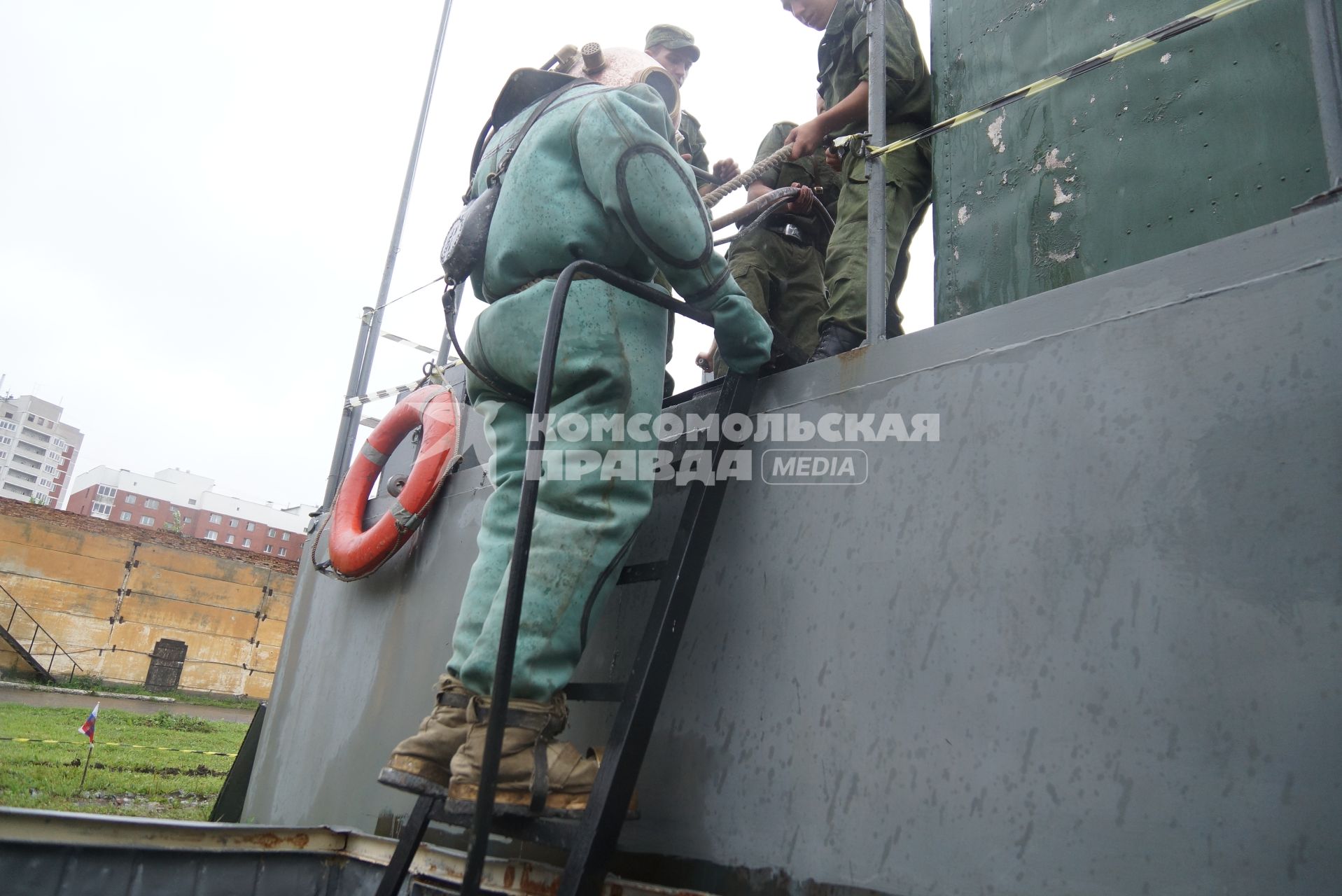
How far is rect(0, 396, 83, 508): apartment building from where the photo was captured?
88062mm

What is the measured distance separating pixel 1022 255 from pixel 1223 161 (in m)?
0.45

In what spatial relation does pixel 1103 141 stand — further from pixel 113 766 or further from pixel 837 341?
pixel 113 766

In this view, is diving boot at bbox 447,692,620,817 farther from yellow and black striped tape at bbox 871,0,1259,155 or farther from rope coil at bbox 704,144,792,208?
rope coil at bbox 704,144,792,208

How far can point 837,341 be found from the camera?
227 cm

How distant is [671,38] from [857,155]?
6.84 feet

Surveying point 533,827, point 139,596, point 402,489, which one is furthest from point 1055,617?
point 139,596

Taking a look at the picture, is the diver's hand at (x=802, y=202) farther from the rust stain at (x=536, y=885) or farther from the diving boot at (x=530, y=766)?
the rust stain at (x=536, y=885)

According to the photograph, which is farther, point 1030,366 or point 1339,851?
point 1030,366

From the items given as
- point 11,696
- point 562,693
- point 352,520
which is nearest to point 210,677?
point 11,696

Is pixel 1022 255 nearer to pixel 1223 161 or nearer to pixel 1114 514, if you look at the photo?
pixel 1223 161

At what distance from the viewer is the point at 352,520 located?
3812 mm

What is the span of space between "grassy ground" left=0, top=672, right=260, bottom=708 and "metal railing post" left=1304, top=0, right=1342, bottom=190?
82.8 feet

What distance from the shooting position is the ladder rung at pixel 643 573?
193cm

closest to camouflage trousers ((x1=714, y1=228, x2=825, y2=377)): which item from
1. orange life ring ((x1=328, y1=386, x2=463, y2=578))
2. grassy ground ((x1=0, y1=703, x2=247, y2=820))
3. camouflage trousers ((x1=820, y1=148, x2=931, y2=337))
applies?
camouflage trousers ((x1=820, y1=148, x2=931, y2=337))
